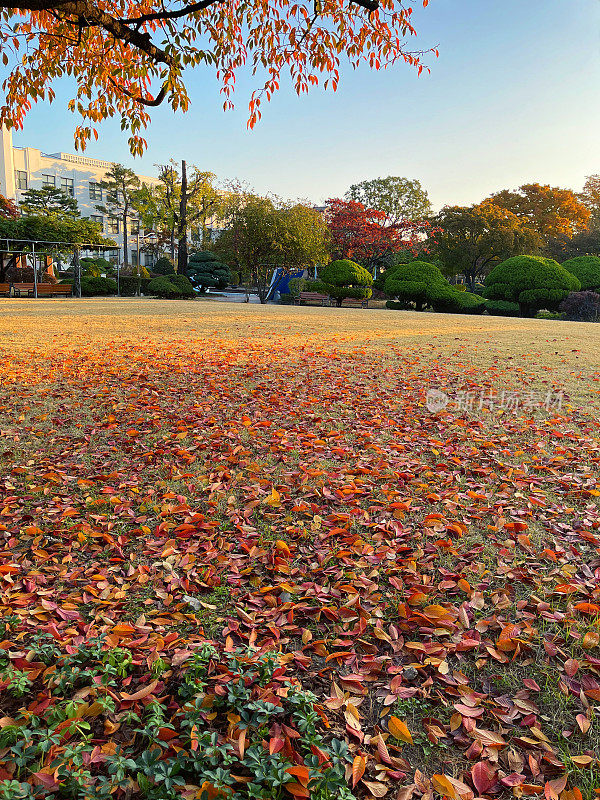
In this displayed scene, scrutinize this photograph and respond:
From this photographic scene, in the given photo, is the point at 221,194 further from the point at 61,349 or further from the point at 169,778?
the point at 169,778

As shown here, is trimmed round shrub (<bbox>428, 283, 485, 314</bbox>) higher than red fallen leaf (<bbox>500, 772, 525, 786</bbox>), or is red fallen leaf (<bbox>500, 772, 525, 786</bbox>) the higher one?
trimmed round shrub (<bbox>428, 283, 485, 314</bbox>)

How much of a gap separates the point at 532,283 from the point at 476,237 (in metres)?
6.26

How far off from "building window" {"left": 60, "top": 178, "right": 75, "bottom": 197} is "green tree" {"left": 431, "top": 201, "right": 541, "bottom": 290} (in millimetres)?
38505

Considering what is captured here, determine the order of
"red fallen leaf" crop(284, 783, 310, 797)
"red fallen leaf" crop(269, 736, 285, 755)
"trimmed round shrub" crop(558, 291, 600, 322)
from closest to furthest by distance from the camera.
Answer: "red fallen leaf" crop(284, 783, 310, 797)
"red fallen leaf" crop(269, 736, 285, 755)
"trimmed round shrub" crop(558, 291, 600, 322)

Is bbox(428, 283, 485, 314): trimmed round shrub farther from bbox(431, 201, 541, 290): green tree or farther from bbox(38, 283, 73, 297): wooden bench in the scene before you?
bbox(38, 283, 73, 297): wooden bench

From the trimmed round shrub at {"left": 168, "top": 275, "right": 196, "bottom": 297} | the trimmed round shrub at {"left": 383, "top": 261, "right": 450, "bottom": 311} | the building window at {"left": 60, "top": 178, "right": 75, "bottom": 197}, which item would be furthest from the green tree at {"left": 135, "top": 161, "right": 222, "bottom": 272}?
the building window at {"left": 60, "top": 178, "right": 75, "bottom": 197}

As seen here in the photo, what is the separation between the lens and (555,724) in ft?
4.39

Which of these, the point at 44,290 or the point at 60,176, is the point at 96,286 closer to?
the point at 44,290

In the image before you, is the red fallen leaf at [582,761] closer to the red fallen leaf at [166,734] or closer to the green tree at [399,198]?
the red fallen leaf at [166,734]

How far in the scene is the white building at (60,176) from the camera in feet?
136

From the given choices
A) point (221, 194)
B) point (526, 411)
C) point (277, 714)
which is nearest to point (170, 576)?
point (277, 714)

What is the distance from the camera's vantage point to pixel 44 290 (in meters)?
20.2

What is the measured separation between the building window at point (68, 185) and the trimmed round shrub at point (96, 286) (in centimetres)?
3127

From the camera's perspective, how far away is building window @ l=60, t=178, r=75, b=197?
1906 inches
